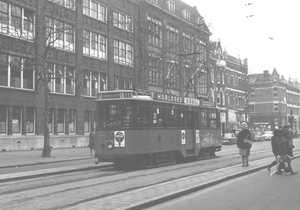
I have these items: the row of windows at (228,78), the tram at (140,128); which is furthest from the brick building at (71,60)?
the row of windows at (228,78)

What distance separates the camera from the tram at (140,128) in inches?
577

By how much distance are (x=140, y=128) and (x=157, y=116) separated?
117 centimetres

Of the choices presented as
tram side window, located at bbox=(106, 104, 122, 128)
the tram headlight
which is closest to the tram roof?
tram side window, located at bbox=(106, 104, 122, 128)

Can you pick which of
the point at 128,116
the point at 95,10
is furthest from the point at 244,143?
the point at 95,10

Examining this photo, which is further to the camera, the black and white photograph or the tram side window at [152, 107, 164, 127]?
the tram side window at [152, 107, 164, 127]

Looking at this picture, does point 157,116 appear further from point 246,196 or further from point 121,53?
point 121,53

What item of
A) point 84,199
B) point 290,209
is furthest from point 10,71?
point 290,209

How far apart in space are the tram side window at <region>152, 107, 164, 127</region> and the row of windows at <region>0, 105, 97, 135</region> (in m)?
15.0

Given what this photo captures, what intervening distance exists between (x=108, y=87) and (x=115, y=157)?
2248cm

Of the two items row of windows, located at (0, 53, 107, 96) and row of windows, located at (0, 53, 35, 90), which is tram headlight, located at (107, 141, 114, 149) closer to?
row of windows, located at (0, 53, 107, 96)

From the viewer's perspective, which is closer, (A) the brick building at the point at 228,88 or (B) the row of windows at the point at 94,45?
(B) the row of windows at the point at 94,45

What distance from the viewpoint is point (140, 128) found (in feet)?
48.7

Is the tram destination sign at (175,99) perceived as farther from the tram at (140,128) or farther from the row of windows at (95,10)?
the row of windows at (95,10)

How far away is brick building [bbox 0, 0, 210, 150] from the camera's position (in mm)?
23984
